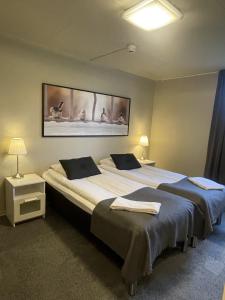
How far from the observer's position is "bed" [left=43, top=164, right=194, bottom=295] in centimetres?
161

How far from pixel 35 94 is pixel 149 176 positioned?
2178mm

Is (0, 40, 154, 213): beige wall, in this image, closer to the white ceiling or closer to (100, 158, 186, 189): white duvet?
the white ceiling

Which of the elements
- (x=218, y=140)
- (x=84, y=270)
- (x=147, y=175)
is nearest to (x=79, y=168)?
(x=147, y=175)

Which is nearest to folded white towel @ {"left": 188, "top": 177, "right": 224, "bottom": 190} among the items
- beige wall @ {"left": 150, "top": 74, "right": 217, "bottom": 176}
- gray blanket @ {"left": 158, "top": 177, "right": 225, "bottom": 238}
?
gray blanket @ {"left": 158, "top": 177, "right": 225, "bottom": 238}

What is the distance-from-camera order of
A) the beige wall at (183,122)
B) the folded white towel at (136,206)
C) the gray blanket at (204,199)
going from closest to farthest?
the folded white towel at (136,206) < the gray blanket at (204,199) < the beige wall at (183,122)

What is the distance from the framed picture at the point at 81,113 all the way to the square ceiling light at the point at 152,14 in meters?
1.59

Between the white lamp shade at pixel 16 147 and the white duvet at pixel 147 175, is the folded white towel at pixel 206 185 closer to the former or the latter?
the white duvet at pixel 147 175

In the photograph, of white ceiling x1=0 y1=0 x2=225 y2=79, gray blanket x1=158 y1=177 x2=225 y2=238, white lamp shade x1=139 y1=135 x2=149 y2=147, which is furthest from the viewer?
white lamp shade x1=139 y1=135 x2=149 y2=147

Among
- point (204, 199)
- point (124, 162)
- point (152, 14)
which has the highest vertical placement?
point (152, 14)

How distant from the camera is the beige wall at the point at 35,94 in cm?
262

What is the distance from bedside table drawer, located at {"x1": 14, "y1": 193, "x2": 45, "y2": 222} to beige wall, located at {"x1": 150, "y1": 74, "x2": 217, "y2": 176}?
111 inches

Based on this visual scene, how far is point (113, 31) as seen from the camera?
220 cm

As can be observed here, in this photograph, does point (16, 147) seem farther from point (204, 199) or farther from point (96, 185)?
point (204, 199)

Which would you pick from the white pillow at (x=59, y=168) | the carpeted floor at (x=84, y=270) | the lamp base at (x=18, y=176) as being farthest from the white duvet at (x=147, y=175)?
the lamp base at (x=18, y=176)
